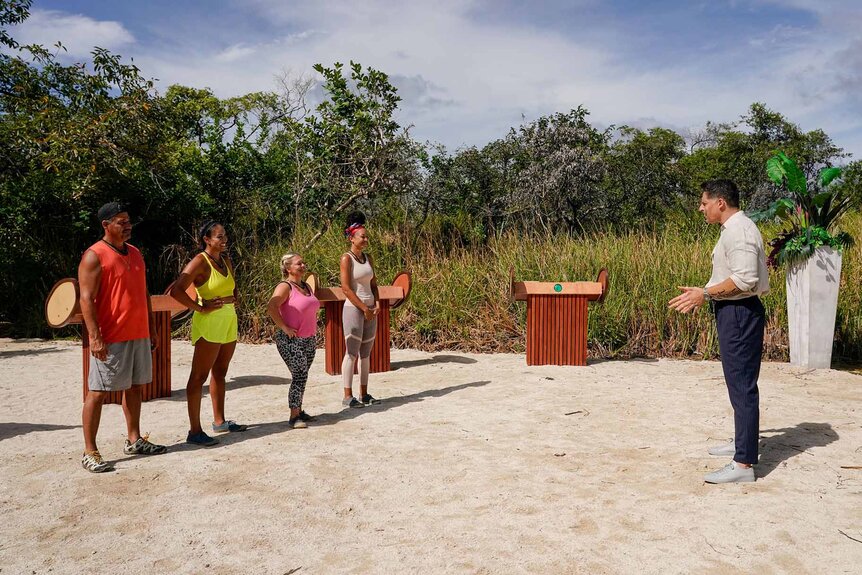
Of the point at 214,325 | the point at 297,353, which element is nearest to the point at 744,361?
the point at 297,353

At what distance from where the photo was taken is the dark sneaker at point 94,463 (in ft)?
14.6

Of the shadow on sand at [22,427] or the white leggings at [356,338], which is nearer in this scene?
the shadow on sand at [22,427]

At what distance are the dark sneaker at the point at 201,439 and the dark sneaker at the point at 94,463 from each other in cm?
68

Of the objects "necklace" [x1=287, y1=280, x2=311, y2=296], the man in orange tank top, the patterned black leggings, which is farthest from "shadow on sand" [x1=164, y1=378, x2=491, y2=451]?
"necklace" [x1=287, y1=280, x2=311, y2=296]

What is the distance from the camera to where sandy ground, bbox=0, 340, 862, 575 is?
3318 mm

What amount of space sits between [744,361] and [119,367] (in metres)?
3.89

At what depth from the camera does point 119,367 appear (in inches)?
177

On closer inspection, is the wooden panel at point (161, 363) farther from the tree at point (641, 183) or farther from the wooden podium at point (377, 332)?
the tree at point (641, 183)

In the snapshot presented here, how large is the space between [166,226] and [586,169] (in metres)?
8.36

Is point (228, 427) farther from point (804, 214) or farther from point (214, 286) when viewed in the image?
point (804, 214)

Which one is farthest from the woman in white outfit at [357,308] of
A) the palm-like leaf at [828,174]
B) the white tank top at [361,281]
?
the palm-like leaf at [828,174]

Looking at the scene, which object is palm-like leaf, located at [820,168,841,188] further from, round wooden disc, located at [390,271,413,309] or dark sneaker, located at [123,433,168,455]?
dark sneaker, located at [123,433,168,455]

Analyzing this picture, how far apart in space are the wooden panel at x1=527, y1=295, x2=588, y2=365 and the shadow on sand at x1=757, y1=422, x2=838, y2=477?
313 centimetres

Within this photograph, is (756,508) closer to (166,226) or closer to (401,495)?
(401,495)
